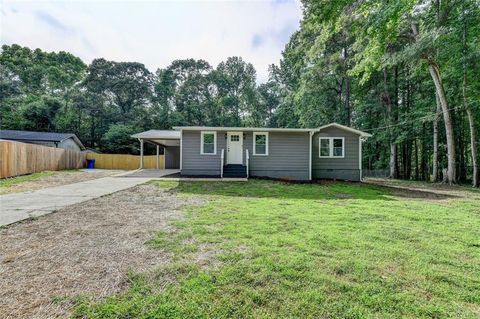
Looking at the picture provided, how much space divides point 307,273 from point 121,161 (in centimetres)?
2427

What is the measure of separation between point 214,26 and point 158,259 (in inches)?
330

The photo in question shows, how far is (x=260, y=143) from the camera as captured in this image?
13227 mm

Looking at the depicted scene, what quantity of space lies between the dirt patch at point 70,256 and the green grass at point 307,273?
0.21 meters

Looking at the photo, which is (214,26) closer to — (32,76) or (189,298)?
(189,298)

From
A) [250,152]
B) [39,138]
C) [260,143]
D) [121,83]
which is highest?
[121,83]

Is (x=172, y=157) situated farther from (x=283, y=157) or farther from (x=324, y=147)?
(x=324, y=147)

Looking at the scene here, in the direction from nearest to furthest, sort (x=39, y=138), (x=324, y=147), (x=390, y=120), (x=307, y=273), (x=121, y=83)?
(x=307, y=273) → (x=324, y=147) → (x=390, y=120) → (x=39, y=138) → (x=121, y=83)


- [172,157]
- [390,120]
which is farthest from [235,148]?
[390,120]

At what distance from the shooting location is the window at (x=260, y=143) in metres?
13.1

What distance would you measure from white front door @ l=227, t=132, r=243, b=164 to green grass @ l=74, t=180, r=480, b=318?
874 centimetres

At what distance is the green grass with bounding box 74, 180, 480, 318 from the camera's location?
6.43 ft

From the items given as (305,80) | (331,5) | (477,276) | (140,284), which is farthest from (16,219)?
(305,80)

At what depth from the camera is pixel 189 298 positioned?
207cm

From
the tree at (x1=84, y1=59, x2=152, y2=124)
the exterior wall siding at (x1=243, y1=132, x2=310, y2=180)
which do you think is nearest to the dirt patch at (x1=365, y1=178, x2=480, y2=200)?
the exterior wall siding at (x1=243, y1=132, x2=310, y2=180)
